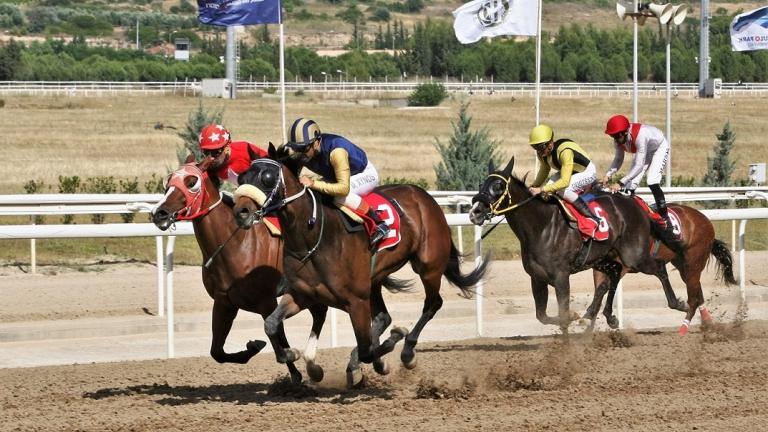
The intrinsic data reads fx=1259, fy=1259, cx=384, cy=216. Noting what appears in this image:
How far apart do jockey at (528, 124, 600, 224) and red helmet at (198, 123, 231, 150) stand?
2.89m

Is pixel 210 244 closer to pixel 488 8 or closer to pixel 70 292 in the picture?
pixel 70 292

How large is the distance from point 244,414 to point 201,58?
89.2 meters

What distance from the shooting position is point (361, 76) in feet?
291

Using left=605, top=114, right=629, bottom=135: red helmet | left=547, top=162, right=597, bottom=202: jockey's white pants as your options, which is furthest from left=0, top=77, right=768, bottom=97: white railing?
left=547, top=162, right=597, bottom=202: jockey's white pants

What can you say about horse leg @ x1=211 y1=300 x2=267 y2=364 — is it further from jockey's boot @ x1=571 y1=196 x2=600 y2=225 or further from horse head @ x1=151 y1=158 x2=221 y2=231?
jockey's boot @ x1=571 y1=196 x2=600 y2=225

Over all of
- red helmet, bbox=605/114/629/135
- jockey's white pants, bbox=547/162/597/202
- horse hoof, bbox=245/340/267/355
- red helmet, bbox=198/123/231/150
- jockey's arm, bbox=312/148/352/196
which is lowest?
horse hoof, bbox=245/340/267/355

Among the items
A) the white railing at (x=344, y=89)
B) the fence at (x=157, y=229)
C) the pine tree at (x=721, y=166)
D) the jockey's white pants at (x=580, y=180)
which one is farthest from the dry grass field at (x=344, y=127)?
the jockey's white pants at (x=580, y=180)

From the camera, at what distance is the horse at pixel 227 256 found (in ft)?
24.8

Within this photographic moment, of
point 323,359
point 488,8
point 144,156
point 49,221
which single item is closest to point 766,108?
point 144,156

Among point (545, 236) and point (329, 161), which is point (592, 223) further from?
point (329, 161)

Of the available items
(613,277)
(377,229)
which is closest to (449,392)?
(377,229)

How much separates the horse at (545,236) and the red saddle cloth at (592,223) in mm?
42

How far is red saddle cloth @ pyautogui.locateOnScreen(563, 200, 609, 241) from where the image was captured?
10.2m

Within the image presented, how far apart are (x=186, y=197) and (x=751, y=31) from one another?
2200cm
